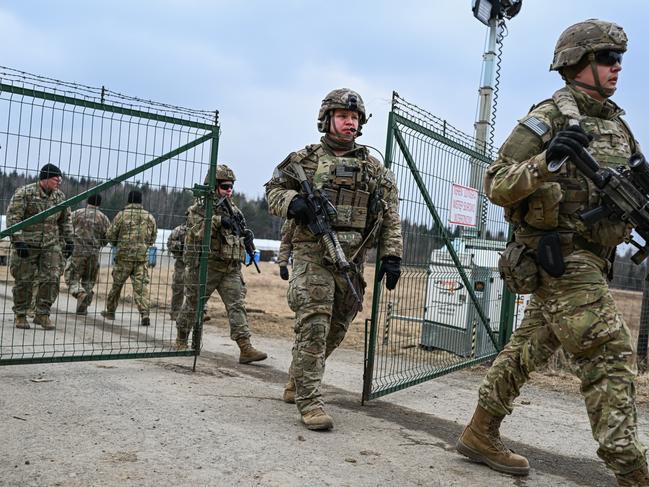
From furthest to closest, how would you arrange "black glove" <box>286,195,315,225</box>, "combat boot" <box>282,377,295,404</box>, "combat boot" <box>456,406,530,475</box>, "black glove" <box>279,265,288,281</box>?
"black glove" <box>279,265,288,281</box> < "combat boot" <box>282,377,295,404</box> < "black glove" <box>286,195,315,225</box> < "combat boot" <box>456,406,530,475</box>

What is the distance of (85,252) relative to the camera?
24.6ft

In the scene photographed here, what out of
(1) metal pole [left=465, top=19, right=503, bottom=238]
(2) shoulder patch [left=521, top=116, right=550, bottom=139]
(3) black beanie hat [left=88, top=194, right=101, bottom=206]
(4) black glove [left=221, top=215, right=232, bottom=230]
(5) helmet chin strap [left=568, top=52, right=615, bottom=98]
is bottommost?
(4) black glove [left=221, top=215, right=232, bottom=230]

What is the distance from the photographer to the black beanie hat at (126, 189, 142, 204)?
514 cm

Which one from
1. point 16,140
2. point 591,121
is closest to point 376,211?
point 591,121

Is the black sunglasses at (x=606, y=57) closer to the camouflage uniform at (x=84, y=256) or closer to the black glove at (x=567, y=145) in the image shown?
the black glove at (x=567, y=145)

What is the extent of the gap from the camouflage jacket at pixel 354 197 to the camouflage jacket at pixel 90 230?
192 centimetres

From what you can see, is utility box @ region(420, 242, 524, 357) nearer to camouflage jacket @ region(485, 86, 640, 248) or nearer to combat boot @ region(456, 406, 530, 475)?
combat boot @ region(456, 406, 530, 475)

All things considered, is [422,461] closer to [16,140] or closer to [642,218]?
[642,218]

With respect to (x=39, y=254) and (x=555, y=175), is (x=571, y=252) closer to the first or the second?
(x=555, y=175)

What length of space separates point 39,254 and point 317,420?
4810 millimetres

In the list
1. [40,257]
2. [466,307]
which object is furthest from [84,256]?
[466,307]

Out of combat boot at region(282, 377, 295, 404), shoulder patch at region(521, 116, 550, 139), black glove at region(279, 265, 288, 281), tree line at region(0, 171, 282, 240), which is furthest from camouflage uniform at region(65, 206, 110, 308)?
shoulder patch at region(521, 116, 550, 139)

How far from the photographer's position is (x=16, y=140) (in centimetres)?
446

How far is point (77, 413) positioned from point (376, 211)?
2301mm
